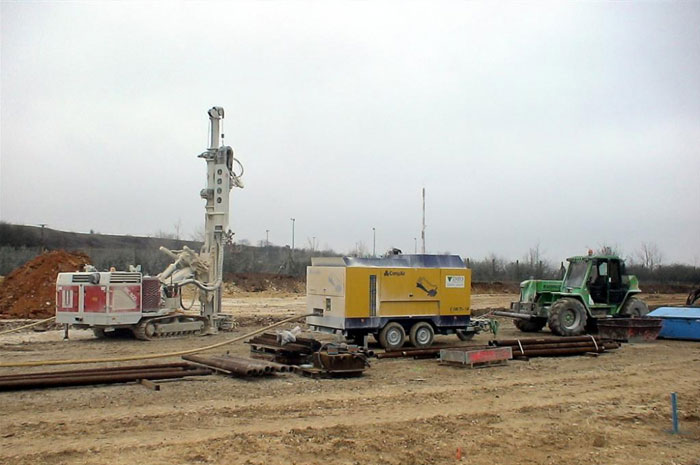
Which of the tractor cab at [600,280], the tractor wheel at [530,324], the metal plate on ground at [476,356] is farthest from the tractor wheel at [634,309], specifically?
the metal plate on ground at [476,356]

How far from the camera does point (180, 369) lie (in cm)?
1252

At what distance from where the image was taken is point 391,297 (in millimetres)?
15930

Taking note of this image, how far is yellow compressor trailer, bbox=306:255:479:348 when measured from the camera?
50.8 feet

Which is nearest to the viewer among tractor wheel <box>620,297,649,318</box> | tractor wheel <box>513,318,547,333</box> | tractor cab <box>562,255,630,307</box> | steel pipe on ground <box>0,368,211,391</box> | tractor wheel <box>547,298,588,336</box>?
steel pipe on ground <box>0,368,211,391</box>

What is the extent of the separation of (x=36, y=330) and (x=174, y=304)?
5367 mm

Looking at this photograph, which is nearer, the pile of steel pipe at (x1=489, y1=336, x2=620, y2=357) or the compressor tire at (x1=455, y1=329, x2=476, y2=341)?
the pile of steel pipe at (x1=489, y1=336, x2=620, y2=357)

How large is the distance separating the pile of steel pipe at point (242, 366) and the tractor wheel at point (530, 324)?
11.1 m

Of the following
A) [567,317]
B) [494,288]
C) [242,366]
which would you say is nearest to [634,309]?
[567,317]

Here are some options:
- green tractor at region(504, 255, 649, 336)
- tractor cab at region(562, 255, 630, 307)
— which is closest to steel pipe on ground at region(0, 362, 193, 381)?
green tractor at region(504, 255, 649, 336)

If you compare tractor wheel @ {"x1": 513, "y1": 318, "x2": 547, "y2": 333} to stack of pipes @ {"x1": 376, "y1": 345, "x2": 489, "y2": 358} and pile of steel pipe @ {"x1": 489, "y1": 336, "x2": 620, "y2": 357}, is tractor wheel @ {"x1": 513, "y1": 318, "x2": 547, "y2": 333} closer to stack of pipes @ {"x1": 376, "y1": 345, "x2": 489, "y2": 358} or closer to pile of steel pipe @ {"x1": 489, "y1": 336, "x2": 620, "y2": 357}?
pile of steel pipe @ {"x1": 489, "y1": 336, "x2": 620, "y2": 357}

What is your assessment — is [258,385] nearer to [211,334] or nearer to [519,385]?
[519,385]

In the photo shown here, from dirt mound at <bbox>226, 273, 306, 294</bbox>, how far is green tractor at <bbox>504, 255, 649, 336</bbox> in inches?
854

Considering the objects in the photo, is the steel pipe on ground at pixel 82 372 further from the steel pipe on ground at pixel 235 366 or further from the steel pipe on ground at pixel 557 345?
the steel pipe on ground at pixel 557 345

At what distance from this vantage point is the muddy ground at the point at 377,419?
7684 mm
